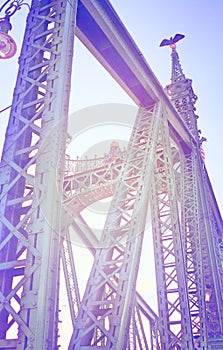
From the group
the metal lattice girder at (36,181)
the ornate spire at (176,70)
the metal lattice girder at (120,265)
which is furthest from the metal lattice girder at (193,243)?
the metal lattice girder at (36,181)

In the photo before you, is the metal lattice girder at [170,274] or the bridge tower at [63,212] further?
the metal lattice girder at [170,274]

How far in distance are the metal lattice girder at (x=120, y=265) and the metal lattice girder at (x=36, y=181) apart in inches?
77.9

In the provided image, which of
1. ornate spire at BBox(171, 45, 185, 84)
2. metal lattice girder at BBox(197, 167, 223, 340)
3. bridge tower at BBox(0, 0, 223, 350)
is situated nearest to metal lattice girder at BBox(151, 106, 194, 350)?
bridge tower at BBox(0, 0, 223, 350)

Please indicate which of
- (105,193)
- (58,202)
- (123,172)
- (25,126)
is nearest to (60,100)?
(25,126)

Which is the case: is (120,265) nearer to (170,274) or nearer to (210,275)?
(170,274)

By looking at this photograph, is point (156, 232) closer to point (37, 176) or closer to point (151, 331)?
point (37, 176)

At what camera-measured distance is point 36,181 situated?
3.96 metres

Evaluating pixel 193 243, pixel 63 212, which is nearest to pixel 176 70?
pixel 193 243

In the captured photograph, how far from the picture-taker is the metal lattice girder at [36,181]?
3.38 metres

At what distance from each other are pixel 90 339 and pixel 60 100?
3684mm

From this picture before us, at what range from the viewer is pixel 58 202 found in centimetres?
392

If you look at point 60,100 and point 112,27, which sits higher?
point 112,27

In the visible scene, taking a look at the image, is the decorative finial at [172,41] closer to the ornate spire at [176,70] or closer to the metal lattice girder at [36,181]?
the ornate spire at [176,70]

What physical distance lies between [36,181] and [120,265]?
283cm
